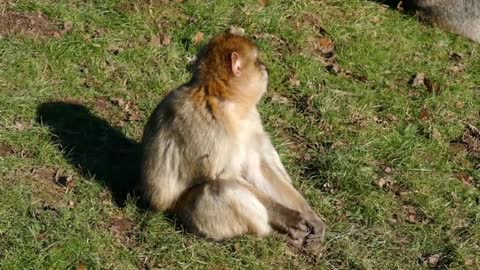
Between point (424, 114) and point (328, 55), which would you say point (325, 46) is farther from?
point (424, 114)

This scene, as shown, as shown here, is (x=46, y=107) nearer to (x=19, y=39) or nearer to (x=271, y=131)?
(x=19, y=39)

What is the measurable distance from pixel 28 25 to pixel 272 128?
7.52ft

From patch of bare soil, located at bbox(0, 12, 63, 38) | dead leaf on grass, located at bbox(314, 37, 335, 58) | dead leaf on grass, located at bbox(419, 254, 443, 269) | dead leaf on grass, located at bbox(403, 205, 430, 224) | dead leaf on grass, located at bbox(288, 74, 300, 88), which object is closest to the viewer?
dead leaf on grass, located at bbox(419, 254, 443, 269)

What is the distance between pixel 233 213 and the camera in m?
6.21

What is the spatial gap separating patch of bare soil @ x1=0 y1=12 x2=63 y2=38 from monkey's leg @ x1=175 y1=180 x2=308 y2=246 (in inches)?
109

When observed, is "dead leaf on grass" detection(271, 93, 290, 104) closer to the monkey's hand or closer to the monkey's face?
the monkey's face

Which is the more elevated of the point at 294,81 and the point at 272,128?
the point at 294,81

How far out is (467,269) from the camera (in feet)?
21.3

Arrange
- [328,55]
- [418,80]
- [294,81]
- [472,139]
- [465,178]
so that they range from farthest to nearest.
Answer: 1. [328,55]
2. [418,80]
3. [294,81]
4. [472,139]
5. [465,178]

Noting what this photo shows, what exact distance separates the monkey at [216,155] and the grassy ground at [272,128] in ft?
0.41

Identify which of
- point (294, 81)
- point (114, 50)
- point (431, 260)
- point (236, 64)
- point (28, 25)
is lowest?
point (431, 260)

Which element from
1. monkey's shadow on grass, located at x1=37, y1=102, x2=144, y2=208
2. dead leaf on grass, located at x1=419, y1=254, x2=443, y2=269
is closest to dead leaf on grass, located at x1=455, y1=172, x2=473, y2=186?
dead leaf on grass, located at x1=419, y1=254, x2=443, y2=269

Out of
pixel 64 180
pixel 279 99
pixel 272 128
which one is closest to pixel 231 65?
pixel 64 180

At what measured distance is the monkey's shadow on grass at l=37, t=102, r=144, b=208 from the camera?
6871mm
